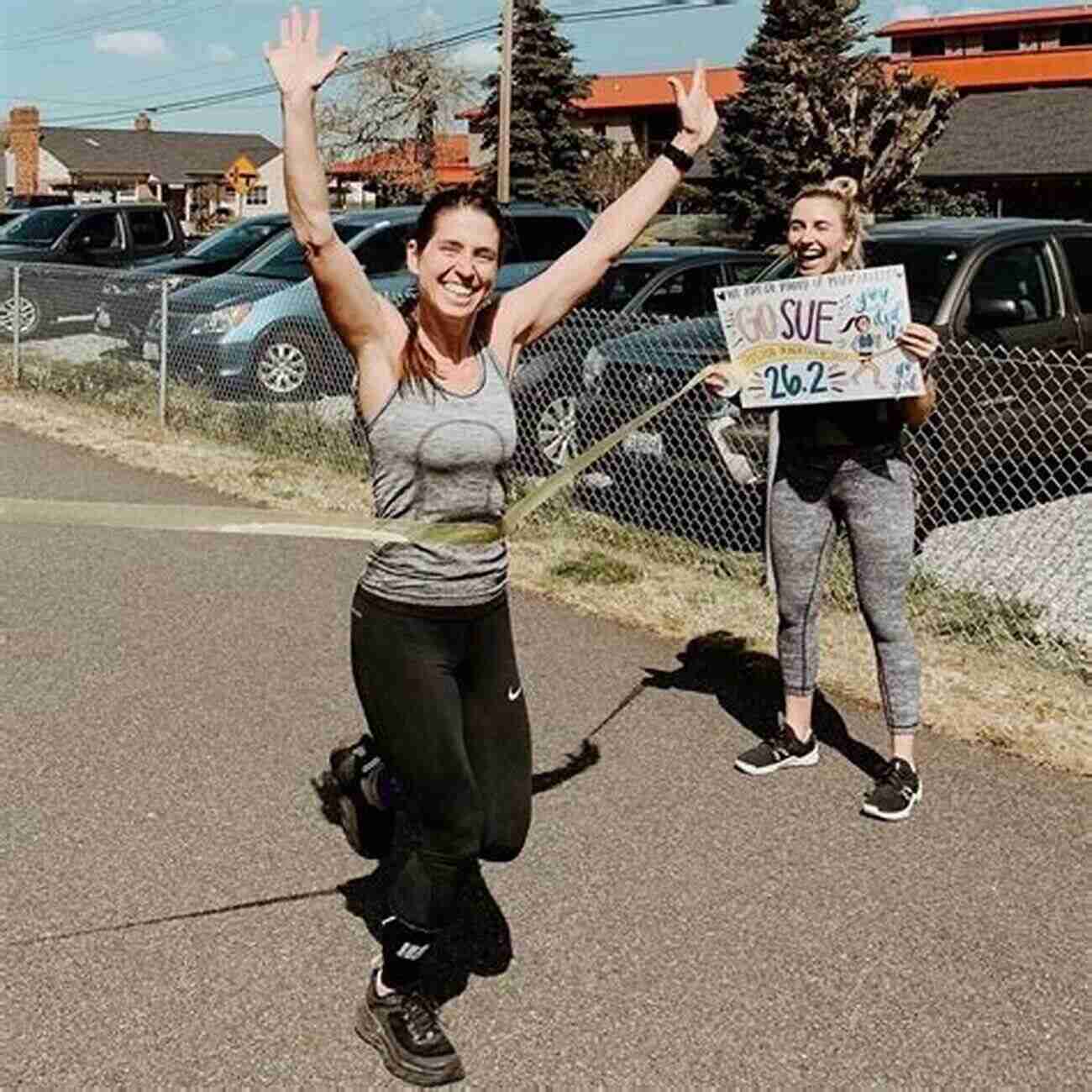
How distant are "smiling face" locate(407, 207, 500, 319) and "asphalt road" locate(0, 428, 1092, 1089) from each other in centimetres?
160

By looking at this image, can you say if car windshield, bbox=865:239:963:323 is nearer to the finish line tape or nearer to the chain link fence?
the chain link fence

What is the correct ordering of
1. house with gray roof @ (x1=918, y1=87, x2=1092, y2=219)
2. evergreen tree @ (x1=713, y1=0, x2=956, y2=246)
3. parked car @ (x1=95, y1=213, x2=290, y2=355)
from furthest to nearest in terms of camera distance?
house with gray roof @ (x1=918, y1=87, x2=1092, y2=219) < evergreen tree @ (x1=713, y1=0, x2=956, y2=246) < parked car @ (x1=95, y1=213, x2=290, y2=355)

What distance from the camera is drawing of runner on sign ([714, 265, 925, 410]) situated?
14.1ft

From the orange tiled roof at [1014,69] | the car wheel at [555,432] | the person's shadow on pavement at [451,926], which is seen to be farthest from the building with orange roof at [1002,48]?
the person's shadow on pavement at [451,926]

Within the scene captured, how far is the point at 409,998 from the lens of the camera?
10.1ft

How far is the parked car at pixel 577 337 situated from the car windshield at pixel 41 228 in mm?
12653

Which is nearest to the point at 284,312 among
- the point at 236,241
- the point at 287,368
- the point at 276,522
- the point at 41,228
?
the point at 287,368

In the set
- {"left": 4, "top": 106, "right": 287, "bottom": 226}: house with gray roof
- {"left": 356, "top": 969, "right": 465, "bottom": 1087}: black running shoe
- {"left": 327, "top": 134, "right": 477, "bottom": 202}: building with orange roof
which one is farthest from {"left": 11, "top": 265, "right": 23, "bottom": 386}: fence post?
{"left": 4, "top": 106, "right": 287, "bottom": 226}: house with gray roof

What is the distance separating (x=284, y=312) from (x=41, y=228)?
33.2ft

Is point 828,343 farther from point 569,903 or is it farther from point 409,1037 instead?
point 409,1037

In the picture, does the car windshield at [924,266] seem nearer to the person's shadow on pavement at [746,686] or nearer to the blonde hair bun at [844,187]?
the person's shadow on pavement at [746,686]

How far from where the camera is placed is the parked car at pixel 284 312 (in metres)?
11.6

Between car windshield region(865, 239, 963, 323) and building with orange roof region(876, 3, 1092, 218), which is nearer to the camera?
car windshield region(865, 239, 963, 323)

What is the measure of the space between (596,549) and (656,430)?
2.41ft
